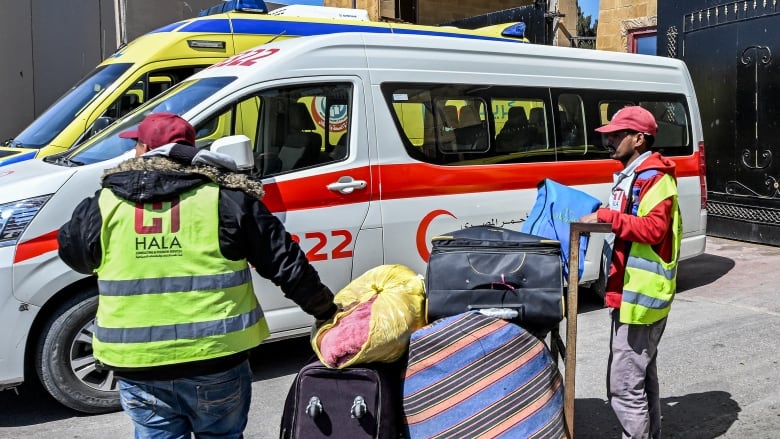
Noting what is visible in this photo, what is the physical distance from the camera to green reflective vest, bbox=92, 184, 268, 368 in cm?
262

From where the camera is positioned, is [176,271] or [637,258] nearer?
[176,271]

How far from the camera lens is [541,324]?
3.32 meters

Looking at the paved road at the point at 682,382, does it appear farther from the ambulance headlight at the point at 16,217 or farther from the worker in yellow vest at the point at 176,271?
the worker in yellow vest at the point at 176,271

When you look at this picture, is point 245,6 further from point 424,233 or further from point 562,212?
point 562,212

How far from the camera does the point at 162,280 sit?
263 centimetres

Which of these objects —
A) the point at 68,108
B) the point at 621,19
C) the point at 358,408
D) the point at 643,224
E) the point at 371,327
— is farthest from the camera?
the point at 621,19

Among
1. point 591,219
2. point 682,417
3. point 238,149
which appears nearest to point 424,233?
point 238,149

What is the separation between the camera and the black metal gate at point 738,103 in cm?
968

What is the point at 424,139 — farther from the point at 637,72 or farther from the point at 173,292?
the point at 173,292

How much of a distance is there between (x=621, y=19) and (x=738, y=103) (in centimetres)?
385

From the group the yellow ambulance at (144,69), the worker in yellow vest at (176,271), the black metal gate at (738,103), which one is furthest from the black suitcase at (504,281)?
the black metal gate at (738,103)

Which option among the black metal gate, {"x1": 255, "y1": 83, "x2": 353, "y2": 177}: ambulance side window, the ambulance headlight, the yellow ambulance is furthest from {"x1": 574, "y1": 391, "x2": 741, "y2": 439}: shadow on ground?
the black metal gate

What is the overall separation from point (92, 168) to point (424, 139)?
2.36m

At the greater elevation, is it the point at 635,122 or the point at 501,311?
the point at 635,122
